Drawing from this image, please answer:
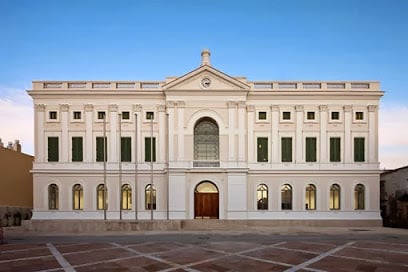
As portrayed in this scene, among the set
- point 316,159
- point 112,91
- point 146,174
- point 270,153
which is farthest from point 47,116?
point 316,159

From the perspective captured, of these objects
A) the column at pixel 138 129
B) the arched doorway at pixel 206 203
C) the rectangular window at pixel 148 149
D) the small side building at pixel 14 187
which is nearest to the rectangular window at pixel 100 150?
the column at pixel 138 129

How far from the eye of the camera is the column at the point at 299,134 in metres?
36.2

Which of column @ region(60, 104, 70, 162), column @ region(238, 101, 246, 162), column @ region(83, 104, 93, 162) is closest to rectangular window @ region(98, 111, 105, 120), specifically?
column @ region(83, 104, 93, 162)

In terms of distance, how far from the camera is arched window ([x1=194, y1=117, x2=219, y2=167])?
3628 cm

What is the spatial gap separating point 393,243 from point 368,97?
17883 mm

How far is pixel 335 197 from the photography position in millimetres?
36125

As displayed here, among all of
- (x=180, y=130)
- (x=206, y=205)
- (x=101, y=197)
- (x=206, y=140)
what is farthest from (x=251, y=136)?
(x=101, y=197)

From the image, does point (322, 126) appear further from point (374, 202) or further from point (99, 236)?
point (99, 236)

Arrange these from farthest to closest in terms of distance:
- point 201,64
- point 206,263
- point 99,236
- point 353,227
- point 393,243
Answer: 1. point 201,64
2. point 353,227
3. point 99,236
4. point 393,243
5. point 206,263

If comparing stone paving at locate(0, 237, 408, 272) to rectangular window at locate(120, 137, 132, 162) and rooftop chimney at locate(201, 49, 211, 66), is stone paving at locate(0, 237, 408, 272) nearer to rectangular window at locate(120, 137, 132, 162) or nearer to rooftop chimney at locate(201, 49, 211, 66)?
rectangular window at locate(120, 137, 132, 162)

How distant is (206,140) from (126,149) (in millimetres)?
7888

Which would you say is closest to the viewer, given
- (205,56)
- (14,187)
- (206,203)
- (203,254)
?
(203,254)

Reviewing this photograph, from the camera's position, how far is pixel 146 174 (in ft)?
118

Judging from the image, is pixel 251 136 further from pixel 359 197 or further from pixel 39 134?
pixel 39 134
